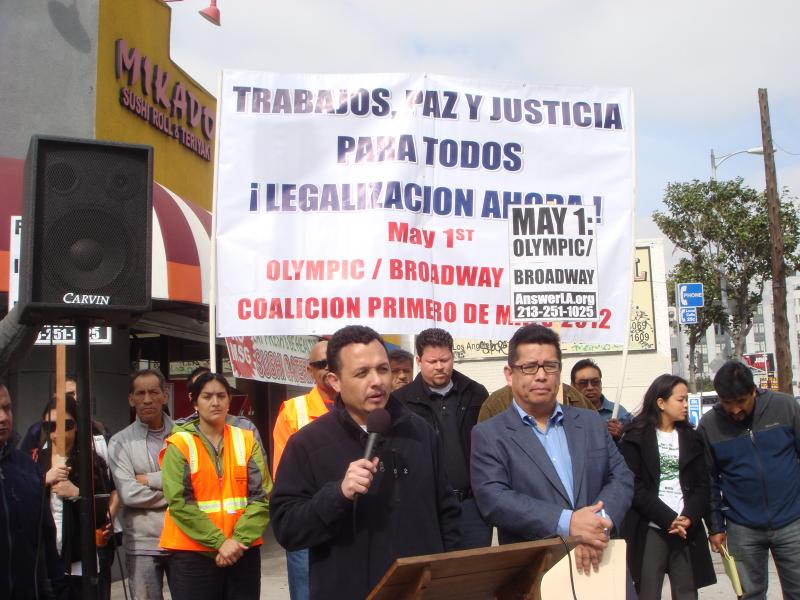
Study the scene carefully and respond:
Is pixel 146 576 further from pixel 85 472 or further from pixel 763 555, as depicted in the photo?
pixel 763 555

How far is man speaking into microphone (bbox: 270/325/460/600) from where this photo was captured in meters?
3.50

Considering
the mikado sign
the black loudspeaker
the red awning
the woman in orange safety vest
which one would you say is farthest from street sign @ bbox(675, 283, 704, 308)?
the black loudspeaker

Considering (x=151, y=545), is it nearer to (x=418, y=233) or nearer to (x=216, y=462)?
(x=216, y=462)

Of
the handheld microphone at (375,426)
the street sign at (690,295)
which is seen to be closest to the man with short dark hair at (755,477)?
the handheld microphone at (375,426)

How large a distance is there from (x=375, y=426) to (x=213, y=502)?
8.66 feet

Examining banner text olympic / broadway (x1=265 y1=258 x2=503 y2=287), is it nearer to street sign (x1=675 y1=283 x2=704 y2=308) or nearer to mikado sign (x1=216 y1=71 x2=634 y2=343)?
mikado sign (x1=216 y1=71 x2=634 y2=343)

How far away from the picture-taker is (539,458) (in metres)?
4.23

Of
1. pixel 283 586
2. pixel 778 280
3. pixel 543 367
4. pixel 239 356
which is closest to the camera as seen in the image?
pixel 543 367

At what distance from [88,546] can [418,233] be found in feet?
11.2

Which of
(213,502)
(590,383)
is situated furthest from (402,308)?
(213,502)

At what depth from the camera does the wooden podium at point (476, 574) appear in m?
2.83

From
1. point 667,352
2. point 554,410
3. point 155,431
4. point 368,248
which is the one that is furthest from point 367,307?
point 667,352

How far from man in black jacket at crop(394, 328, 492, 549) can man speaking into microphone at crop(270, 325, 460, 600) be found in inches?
85.4

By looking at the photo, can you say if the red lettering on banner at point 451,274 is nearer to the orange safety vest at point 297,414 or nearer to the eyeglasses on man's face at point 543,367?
the orange safety vest at point 297,414
